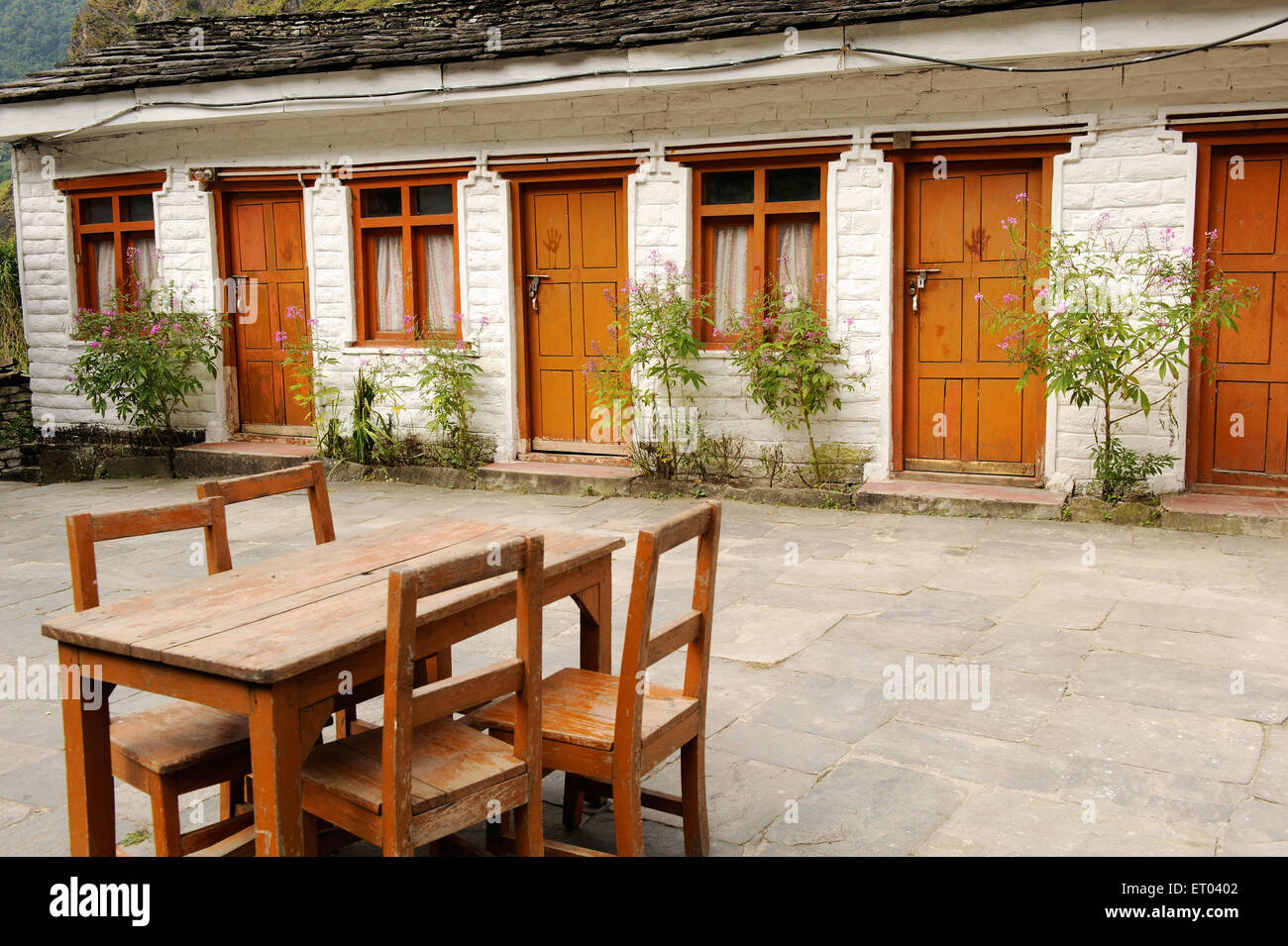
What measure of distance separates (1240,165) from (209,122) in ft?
27.3

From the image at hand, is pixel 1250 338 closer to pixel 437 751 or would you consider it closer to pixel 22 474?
pixel 437 751

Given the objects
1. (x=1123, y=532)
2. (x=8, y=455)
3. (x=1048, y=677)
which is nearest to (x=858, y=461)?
(x=1123, y=532)

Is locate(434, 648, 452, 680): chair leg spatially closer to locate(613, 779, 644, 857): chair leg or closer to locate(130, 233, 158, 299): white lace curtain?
locate(613, 779, 644, 857): chair leg

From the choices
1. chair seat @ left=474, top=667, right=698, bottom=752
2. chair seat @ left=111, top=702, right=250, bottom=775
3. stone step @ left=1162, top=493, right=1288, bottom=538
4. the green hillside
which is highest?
the green hillside

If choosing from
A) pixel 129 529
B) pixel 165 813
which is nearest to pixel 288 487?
pixel 129 529

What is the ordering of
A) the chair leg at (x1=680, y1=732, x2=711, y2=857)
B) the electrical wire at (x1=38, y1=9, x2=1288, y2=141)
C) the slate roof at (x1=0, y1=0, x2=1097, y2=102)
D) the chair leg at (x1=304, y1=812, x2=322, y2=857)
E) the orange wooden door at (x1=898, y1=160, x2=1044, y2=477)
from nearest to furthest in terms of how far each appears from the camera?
the chair leg at (x1=304, y1=812, x2=322, y2=857), the chair leg at (x1=680, y1=732, x2=711, y2=857), the electrical wire at (x1=38, y1=9, x2=1288, y2=141), the slate roof at (x1=0, y1=0, x2=1097, y2=102), the orange wooden door at (x1=898, y1=160, x2=1044, y2=477)

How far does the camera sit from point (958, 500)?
812 cm

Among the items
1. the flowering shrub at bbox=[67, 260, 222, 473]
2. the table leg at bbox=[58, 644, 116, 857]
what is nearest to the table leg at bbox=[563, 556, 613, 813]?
the table leg at bbox=[58, 644, 116, 857]

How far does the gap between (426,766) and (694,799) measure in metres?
0.83

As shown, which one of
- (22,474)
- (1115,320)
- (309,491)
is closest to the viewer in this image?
(309,491)

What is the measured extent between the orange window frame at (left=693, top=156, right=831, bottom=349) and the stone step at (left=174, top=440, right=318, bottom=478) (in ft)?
12.5

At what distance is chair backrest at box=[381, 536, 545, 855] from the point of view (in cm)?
262

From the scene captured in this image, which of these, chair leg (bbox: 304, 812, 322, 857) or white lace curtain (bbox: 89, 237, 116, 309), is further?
white lace curtain (bbox: 89, 237, 116, 309)

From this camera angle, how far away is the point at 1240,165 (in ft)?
25.2
